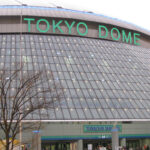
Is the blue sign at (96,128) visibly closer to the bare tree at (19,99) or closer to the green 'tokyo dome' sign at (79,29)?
the bare tree at (19,99)

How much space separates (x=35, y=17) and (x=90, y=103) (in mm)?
19911

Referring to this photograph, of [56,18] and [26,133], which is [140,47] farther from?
[26,133]

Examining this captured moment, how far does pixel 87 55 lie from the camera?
171ft

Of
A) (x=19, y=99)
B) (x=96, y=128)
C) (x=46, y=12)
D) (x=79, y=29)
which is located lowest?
(x=96, y=128)

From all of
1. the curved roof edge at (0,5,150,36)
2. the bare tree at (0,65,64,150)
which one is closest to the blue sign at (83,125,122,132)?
the bare tree at (0,65,64,150)

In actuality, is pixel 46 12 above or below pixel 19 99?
above

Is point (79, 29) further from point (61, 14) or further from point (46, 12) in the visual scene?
point (46, 12)

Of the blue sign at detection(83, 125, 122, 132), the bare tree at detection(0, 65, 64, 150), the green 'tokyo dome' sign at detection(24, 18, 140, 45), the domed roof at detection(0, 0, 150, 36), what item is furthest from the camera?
the domed roof at detection(0, 0, 150, 36)

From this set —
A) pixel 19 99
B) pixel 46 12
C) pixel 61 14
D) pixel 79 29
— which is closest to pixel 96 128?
pixel 19 99

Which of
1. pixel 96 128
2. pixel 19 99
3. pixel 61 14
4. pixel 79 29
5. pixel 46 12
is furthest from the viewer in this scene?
pixel 79 29

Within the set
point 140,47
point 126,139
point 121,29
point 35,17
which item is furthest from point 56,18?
point 126,139

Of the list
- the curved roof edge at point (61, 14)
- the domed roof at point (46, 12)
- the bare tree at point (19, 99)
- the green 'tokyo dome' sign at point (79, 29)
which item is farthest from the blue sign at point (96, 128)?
the curved roof edge at point (61, 14)

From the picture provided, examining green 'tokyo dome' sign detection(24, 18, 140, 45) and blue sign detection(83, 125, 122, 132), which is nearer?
blue sign detection(83, 125, 122, 132)

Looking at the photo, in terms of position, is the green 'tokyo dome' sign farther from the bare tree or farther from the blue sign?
the blue sign
